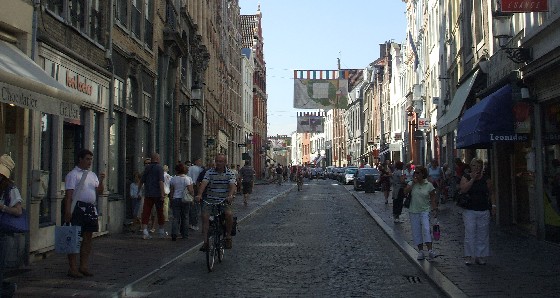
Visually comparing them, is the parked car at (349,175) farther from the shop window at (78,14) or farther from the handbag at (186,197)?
the shop window at (78,14)

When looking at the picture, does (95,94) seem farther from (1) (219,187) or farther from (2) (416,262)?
(2) (416,262)

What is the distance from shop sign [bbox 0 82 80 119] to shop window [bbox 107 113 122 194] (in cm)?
710

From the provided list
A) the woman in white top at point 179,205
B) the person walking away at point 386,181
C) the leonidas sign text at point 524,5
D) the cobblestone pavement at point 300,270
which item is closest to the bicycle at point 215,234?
the cobblestone pavement at point 300,270

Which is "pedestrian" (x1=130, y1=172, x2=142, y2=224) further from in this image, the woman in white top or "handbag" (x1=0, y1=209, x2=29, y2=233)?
"handbag" (x1=0, y1=209, x2=29, y2=233)

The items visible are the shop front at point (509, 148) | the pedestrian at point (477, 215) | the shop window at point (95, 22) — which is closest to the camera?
the pedestrian at point (477, 215)

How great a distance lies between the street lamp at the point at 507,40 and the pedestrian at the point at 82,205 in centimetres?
890

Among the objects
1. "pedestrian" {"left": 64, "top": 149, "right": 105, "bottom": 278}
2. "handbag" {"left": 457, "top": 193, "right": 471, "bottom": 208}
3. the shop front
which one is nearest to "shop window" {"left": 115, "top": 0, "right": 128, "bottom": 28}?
"pedestrian" {"left": 64, "top": 149, "right": 105, "bottom": 278}

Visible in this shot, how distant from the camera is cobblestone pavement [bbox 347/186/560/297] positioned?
8.70m

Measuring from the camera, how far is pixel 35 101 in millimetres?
8734

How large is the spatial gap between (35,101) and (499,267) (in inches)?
277

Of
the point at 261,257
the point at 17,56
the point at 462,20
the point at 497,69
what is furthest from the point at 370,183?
the point at 17,56

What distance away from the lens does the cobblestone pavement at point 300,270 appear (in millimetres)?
9055

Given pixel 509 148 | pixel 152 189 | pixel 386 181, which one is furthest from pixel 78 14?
pixel 386 181

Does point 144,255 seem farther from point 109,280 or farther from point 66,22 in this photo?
point 66,22
